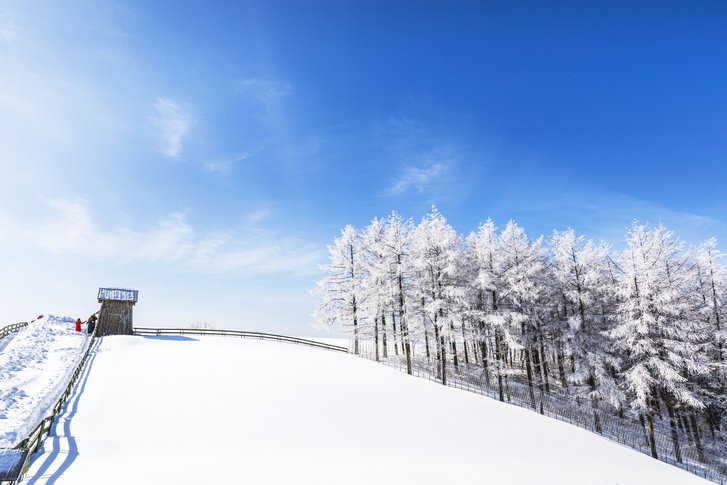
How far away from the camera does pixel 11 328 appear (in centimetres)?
3222

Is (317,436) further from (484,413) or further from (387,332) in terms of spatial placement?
(387,332)

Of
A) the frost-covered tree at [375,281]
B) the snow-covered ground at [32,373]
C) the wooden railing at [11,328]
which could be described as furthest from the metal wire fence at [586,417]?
the wooden railing at [11,328]

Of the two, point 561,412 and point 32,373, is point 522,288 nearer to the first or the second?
point 561,412

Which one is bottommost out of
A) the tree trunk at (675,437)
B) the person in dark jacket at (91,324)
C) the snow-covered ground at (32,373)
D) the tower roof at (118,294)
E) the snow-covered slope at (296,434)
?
the tree trunk at (675,437)

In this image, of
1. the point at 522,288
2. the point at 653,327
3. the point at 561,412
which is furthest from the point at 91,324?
the point at 653,327

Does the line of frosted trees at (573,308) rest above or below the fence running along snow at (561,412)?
above

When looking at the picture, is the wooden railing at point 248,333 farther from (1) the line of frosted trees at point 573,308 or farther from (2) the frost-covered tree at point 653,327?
(2) the frost-covered tree at point 653,327

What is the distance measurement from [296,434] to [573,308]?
949 inches

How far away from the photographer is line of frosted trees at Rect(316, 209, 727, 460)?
2397cm

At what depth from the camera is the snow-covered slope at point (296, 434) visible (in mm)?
11414

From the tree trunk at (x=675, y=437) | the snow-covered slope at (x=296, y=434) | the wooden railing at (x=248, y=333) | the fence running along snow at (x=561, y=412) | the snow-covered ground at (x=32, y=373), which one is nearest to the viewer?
the snow-covered slope at (x=296, y=434)

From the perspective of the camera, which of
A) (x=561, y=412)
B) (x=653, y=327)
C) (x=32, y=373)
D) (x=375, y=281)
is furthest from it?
(x=375, y=281)

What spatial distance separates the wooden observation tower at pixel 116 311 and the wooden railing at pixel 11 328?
658 centimetres

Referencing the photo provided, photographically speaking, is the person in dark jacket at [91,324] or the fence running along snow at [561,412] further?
the person in dark jacket at [91,324]
